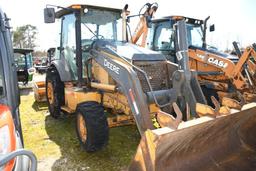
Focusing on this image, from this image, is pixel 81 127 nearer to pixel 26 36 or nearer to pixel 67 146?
pixel 67 146

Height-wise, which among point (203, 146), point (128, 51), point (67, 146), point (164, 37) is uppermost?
point (164, 37)

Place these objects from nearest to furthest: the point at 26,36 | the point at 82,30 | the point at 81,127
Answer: the point at 81,127
the point at 82,30
the point at 26,36

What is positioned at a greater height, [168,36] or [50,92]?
[168,36]

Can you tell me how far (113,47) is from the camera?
4.71 m

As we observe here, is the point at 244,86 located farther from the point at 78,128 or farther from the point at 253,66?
the point at 78,128

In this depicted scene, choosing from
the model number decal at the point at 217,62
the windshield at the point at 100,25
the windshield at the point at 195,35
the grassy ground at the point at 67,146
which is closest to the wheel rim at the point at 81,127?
the grassy ground at the point at 67,146

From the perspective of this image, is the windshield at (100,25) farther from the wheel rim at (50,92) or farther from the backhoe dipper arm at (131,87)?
the wheel rim at (50,92)

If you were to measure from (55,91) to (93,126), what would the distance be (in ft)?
6.74

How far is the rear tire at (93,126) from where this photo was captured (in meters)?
4.08

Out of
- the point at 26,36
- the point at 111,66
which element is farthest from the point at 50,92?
the point at 26,36

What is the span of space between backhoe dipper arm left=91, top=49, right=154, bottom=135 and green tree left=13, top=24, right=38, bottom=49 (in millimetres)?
34521

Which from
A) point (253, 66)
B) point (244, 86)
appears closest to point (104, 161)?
point (244, 86)

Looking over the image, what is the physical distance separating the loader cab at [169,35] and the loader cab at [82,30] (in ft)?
8.71

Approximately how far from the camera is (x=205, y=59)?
23.7ft
